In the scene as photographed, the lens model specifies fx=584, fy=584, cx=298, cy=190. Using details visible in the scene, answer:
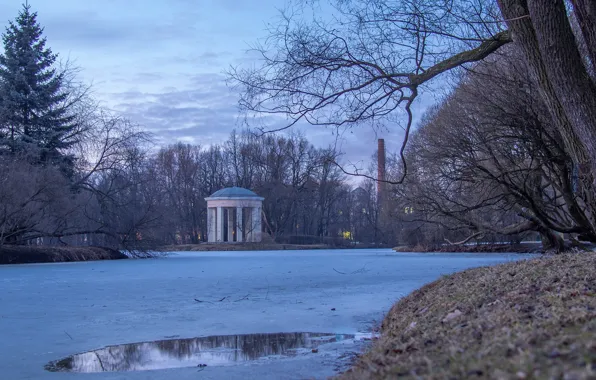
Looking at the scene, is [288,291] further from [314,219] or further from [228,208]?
[314,219]

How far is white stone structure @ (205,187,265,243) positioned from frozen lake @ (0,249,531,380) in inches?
1465

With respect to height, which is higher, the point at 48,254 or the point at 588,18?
the point at 588,18

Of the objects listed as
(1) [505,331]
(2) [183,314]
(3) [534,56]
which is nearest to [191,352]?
(2) [183,314]

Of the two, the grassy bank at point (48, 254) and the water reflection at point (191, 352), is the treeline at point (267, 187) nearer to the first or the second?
the grassy bank at point (48, 254)

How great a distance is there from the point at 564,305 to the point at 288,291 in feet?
24.7

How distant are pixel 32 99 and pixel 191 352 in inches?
1136

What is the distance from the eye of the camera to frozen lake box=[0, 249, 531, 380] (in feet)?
16.8

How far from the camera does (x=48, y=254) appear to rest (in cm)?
2230

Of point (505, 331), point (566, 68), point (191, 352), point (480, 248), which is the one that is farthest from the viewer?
point (480, 248)

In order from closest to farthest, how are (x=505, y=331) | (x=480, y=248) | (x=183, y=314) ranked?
1. (x=505, y=331)
2. (x=183, y=314)
3. (x=480, y=248)

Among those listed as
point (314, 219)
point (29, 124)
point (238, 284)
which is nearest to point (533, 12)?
point (238, 284)

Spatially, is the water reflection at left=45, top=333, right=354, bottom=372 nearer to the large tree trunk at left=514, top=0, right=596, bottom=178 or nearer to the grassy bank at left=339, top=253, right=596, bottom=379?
the grassy bank at left=339, top=253, right=596, bottom=379

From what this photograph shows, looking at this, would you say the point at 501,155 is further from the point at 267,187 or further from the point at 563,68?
the point at 267,187

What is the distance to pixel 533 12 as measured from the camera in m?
5.24
